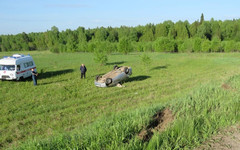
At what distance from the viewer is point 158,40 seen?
217ft

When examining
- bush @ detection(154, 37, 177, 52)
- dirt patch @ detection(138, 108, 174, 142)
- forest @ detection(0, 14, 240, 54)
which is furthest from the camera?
bush @ detection(154, 37, 177, 52)

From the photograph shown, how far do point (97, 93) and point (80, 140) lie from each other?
7669mm

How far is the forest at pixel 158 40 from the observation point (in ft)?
195

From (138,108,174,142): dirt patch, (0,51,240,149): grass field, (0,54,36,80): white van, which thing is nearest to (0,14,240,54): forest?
(0,54,36,80): white van

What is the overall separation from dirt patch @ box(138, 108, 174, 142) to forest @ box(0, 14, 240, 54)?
77.1 ft

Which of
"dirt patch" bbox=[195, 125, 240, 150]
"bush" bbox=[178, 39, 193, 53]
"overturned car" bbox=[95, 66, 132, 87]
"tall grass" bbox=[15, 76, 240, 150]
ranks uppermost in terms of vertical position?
"bush" bbox=[178, 39, 193, 53]

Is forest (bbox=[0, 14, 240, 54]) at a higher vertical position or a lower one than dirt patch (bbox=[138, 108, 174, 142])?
higher

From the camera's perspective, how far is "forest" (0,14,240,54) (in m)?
59.4

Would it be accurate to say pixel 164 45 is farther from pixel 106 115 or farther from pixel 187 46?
pixel 106 115

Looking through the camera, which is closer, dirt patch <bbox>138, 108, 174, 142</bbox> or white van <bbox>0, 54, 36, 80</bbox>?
dirt patch <bbox>138, 108, 174, 142</bbox>

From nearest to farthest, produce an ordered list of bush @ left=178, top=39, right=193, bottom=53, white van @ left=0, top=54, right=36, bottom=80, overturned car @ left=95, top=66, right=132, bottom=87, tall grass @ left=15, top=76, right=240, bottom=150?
tall grass @ left=15, top=76, right=240, bottom=150
overturned car @ left=95, top=66, right=132, bottom=87
white van @ left=0, top=54, right=36, bottom=80
bush @ left=178, top=39, right=193, bottom=53

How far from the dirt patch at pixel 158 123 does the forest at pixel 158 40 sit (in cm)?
Answer: 2351

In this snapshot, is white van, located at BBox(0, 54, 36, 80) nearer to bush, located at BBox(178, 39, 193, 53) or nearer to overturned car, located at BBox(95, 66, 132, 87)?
overturned car, located at BBox(95, 66, 132, 87)

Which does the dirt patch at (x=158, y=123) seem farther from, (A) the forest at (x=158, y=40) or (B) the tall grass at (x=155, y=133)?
(A) the forest at (x=158, y=40)
